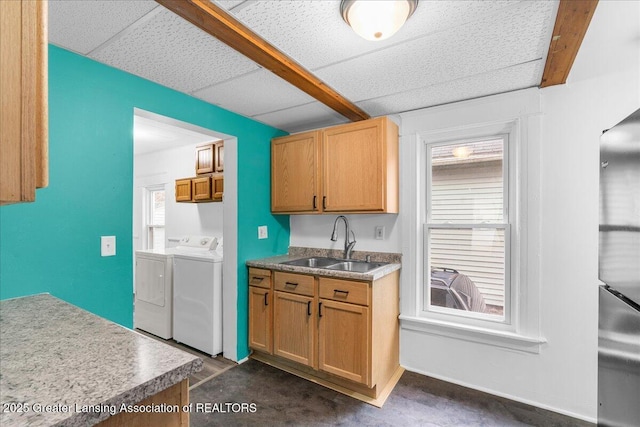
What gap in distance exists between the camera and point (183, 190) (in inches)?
153

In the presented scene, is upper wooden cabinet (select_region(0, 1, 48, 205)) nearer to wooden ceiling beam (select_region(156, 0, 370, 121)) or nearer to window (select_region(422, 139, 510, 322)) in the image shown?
wooden ceiling beam (select_region(156, 0, 370, 121))

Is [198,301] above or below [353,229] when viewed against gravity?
below

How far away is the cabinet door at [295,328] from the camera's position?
2.35 meters

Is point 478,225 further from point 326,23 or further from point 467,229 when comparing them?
point 326,23

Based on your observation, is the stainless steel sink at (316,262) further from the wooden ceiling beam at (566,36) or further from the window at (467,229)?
the wooden ceiling beam at (566,36)

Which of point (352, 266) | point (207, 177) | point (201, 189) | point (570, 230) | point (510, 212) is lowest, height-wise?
point (352, 266)

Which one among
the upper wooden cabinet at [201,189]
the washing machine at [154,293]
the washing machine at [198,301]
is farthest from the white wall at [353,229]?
the washing machine at [154,293]

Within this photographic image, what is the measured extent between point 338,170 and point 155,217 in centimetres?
361

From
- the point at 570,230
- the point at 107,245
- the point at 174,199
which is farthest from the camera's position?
the point at 174,199

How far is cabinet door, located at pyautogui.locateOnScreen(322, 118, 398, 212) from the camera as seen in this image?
2389mm

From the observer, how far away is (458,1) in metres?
1.26

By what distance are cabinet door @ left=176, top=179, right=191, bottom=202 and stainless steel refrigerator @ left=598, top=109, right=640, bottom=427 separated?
3864 mm

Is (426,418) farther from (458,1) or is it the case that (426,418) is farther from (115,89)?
(115,89)

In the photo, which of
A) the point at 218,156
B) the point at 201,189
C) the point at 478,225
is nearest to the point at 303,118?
the point at 218,156
